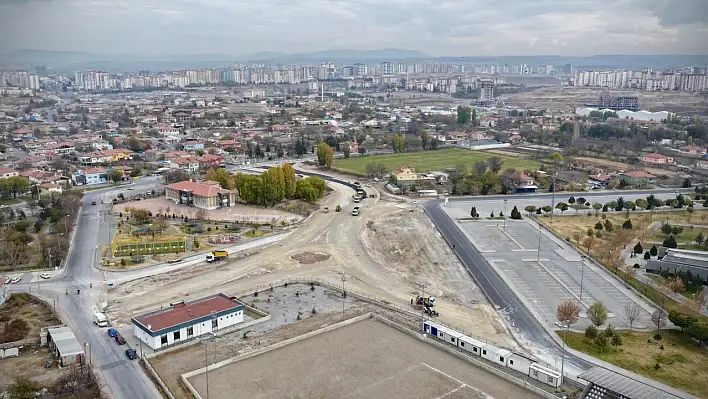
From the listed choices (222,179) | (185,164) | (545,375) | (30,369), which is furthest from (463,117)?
(30,369)

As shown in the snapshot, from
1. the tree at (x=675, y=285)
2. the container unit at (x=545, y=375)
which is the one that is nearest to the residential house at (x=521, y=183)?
the tree at (x=675, y=285)

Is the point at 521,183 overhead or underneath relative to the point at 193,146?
underneath

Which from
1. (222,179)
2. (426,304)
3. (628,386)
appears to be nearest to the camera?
(628,386)

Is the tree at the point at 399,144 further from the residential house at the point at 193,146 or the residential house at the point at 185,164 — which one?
the residential house at the point at 185,164

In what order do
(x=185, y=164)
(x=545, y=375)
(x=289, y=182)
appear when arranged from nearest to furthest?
(x=545, y=375) → (x=289, y=182) → (x=185, y=164)

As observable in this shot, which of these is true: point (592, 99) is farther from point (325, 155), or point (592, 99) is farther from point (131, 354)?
point (131, 354)

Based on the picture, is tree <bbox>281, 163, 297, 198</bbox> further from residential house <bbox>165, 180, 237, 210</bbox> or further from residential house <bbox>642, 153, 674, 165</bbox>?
residential house <bbox>642, 153, 674, 165</bbox>
